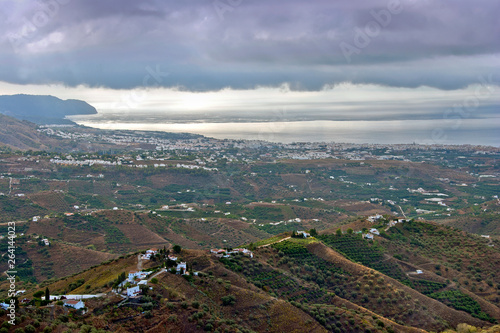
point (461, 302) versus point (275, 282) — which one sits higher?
point (275, 282)

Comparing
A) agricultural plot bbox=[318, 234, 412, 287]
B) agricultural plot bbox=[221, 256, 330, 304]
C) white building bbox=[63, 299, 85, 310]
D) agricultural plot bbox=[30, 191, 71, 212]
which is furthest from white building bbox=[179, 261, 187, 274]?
agricultural plot bbox=[30, 191, 71, 212]

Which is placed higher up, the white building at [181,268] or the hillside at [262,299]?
the white building at [181,268]

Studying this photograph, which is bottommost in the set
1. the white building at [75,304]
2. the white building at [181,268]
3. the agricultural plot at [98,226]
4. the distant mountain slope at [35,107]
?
the agricultural plot at [98,226]

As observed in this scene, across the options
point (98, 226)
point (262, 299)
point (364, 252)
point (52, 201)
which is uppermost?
point (262, 299)

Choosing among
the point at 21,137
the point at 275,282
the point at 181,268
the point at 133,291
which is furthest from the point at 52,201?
the point at 21,137

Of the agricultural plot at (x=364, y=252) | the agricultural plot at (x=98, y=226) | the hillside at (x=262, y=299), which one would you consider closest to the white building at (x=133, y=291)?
the hillside at (x=262, y=299)

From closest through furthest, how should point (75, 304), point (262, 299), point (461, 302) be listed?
point (75, 304) < point (262, 299) < point (461, 302)

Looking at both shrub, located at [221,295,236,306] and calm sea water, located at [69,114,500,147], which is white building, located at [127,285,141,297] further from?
calm sea water, located at [69,114,500,147]

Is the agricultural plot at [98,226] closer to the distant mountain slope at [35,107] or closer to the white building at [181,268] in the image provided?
the white building at [181,268]

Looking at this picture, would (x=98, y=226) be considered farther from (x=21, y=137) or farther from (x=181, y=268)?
(x=21, y=137)

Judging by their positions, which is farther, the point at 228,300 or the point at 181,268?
the point at 181,268
